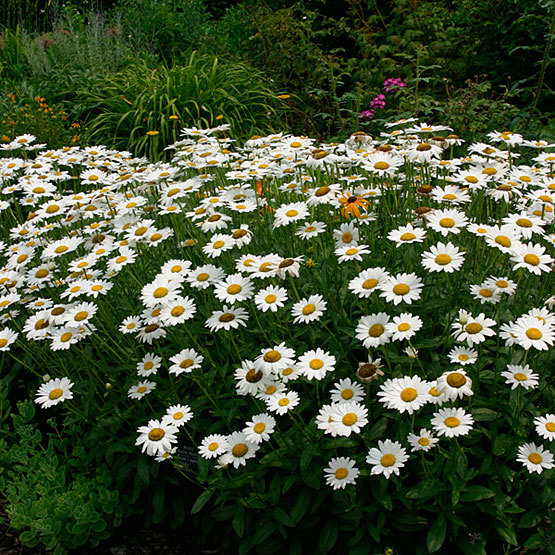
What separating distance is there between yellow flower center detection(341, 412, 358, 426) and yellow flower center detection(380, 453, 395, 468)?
16cm

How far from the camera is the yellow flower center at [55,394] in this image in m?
2.67

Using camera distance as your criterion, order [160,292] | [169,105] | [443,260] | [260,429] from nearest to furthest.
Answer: [260,429]
[443,260]
[160,292]
[169,105]

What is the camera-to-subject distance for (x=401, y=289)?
2.25 metres

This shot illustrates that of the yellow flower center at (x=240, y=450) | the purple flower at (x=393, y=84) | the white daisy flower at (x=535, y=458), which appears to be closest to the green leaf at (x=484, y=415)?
the white daisy flower at (x=535, y=458)

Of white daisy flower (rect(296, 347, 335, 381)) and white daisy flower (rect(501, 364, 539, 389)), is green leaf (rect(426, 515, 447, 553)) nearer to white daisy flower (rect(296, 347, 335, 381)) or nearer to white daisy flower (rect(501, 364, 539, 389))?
white daisy flower (rect(501, 364, 539, 389))

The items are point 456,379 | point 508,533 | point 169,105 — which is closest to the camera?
point 456,379

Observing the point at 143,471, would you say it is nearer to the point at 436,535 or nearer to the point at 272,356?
the point at 272,356

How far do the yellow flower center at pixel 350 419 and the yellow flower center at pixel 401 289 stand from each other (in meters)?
0.52

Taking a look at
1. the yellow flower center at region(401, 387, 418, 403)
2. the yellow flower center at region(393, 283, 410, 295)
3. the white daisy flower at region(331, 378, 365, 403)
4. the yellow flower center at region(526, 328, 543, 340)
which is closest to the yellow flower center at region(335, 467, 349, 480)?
the white daisy flower at region(331, 378, 365, 403)

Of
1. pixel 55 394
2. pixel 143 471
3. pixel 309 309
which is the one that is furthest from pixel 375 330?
pixel 55 394

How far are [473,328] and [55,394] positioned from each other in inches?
75.1

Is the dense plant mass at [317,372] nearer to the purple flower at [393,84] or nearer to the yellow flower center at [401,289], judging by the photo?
the yellow flower center at [401,289]

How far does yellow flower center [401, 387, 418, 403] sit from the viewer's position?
6.52 feet

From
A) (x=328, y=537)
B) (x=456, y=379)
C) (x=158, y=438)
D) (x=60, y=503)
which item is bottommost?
(x=60, y=503)
